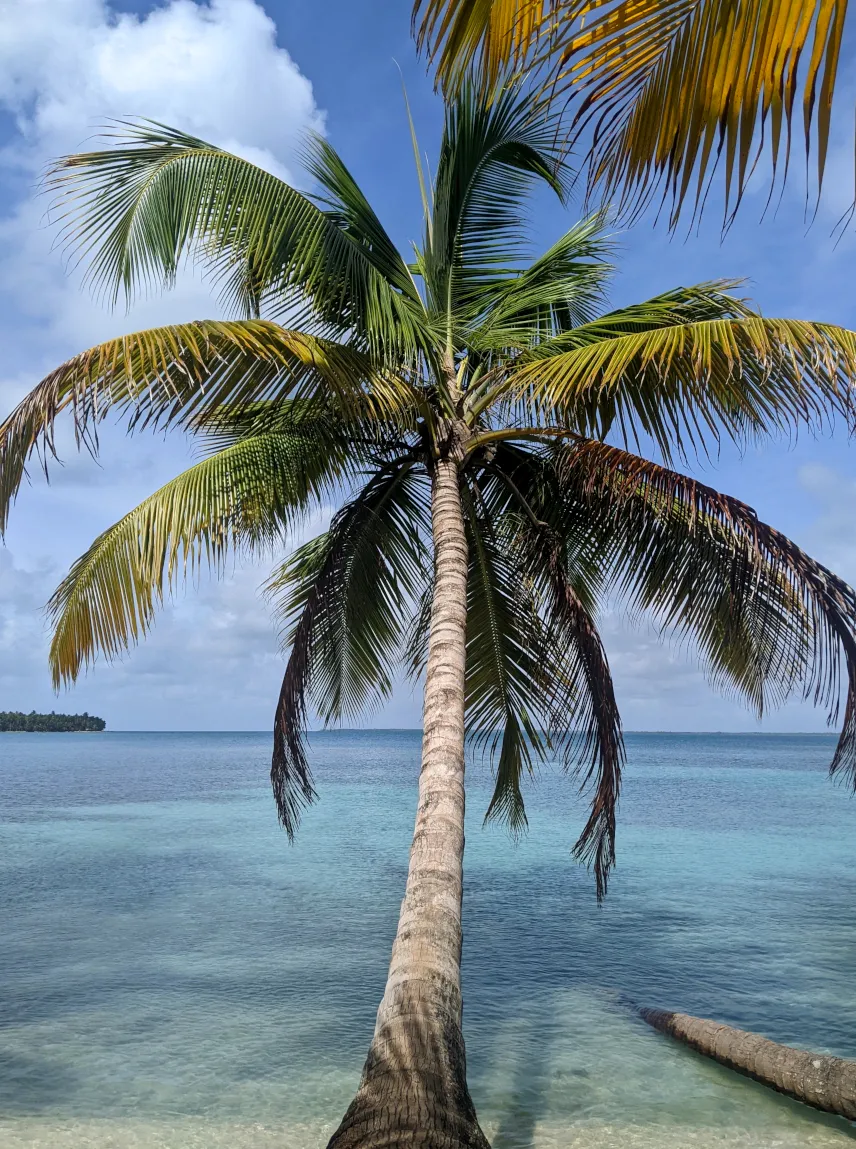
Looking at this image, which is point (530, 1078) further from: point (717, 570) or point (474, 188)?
point (474, 188)

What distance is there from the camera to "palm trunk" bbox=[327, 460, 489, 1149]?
10.5 feet

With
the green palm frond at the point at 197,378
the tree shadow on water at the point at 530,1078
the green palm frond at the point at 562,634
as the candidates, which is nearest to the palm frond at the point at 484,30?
the green palm frond at the point at 197,378

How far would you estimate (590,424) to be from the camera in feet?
25.5

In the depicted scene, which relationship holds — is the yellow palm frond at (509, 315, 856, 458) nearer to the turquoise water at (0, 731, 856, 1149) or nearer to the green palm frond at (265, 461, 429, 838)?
the green palm frond at (265, 461, 429, 838)

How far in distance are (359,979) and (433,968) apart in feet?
23.2

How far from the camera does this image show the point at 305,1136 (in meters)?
6.39

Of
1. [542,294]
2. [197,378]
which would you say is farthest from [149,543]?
[542,294]

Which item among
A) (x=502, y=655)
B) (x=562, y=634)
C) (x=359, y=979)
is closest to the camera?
(x=562, y=634)

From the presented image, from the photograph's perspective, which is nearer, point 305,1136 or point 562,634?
point 305,1136

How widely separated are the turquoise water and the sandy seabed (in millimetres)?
21

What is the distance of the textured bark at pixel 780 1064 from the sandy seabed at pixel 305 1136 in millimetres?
229

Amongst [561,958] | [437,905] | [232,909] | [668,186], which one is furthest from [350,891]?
[668,186]

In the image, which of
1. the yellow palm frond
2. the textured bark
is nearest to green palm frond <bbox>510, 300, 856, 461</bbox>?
the yellow palm frond

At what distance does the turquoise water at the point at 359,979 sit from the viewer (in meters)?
6.64
